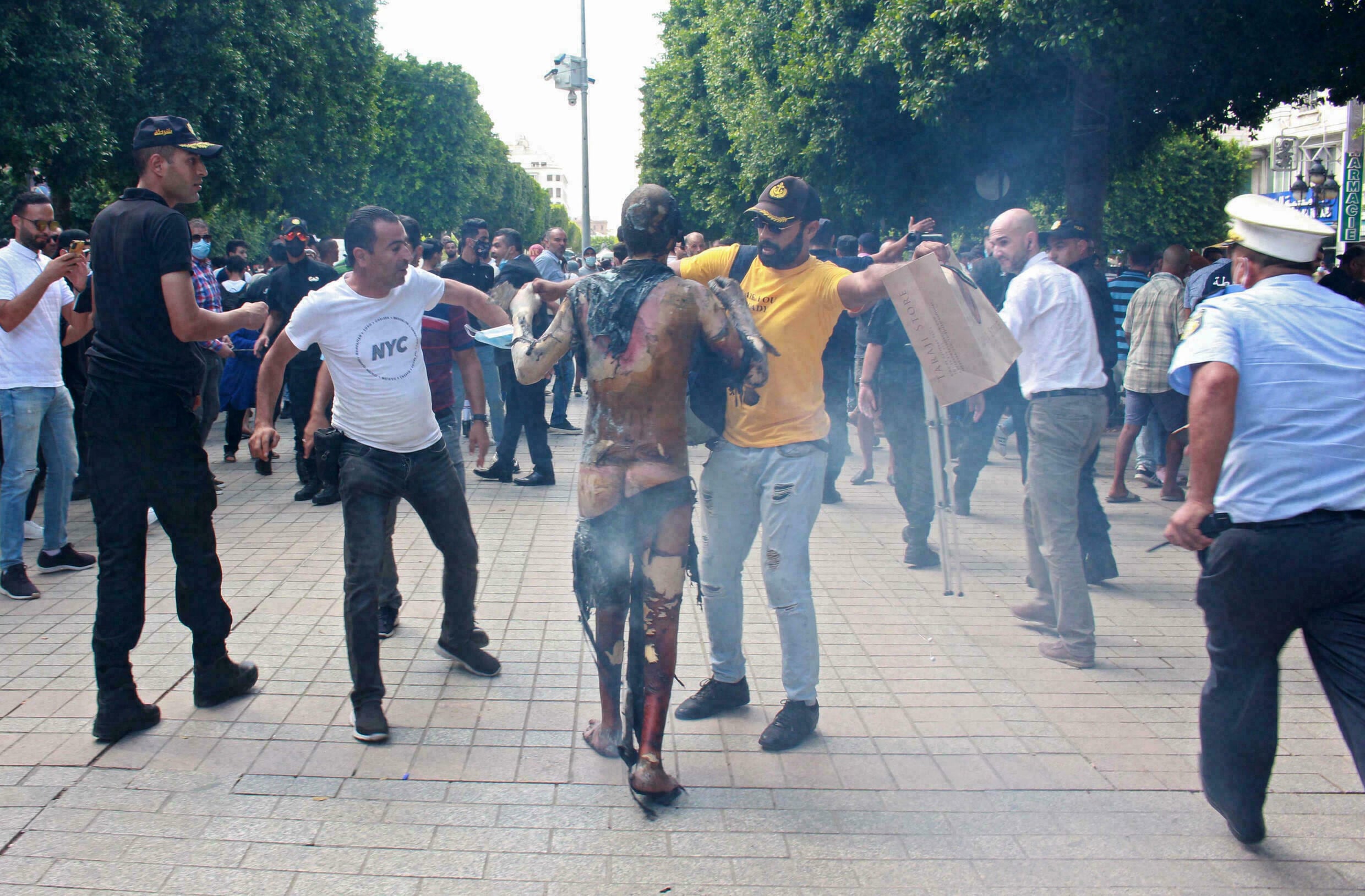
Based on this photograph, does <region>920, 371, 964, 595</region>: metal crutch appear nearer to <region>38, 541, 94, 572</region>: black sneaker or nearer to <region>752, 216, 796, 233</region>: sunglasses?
<region>752, 216, 796, 233</region>: sunglasses

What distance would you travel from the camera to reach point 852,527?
8.14m

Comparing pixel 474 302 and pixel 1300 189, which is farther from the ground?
pixel 1300 189

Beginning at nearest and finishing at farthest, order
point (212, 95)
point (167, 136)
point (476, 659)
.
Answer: point (167, 136)
point (476, 659)
point (212, 95)

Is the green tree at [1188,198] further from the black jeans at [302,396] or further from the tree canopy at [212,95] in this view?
the black jeans at [302,396]

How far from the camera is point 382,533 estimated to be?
4.27 m

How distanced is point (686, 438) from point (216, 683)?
218 centimetres

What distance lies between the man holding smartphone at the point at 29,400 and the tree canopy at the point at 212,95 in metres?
10.7

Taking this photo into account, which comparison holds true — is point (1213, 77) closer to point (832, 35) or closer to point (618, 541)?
point (832, 35)

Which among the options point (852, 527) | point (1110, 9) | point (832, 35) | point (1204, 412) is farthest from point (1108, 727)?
point (832, 35)

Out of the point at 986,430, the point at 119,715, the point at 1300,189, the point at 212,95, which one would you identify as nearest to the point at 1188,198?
the point at 1300,189

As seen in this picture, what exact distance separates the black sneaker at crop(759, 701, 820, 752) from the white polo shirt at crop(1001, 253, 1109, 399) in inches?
82.5

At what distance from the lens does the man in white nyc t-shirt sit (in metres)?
4.16

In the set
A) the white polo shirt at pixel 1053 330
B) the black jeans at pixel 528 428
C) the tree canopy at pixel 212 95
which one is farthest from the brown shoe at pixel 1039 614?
the tree canopy at pixel 212 95

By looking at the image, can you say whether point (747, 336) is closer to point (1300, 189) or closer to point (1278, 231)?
point (1278, 231)
